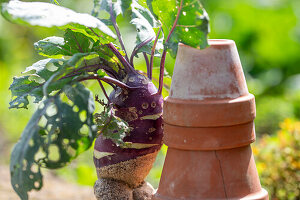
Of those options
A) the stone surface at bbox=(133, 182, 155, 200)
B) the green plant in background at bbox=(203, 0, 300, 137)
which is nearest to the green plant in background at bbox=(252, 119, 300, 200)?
the stone surface at bbox=(133, 182, 155, 200)

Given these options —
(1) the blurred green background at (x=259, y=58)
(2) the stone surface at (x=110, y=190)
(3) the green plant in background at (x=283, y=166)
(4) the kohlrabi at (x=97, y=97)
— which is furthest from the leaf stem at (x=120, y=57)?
(1) the blurred green background at (x=259, y=58)

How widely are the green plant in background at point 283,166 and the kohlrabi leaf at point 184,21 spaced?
1.75m

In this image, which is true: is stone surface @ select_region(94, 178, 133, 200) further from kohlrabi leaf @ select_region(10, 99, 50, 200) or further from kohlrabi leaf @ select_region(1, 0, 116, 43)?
kohlrabi leaf @ select_region(1, 0, 116, 43)

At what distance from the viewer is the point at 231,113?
1729 millimetres

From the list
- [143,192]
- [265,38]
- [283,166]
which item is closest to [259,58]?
[265,38]

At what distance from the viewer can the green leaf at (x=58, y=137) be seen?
1.60 metres

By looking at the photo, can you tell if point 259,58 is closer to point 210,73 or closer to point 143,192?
point 143,192

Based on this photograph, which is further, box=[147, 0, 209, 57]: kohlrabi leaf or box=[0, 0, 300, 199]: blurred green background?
box=[0, 0, 300, 199]: blurred green background

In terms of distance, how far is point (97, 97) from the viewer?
1.88 m

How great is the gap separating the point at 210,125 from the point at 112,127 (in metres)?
0.37

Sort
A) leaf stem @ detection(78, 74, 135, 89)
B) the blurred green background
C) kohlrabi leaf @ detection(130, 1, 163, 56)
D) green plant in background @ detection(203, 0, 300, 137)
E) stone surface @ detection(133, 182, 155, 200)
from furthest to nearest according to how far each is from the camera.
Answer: green plant in background @ detection(203, 0, 300, 137)
the blurred green background
stone surface @ detection(133, 182, 155, 200)
kohlrabi leaf @ detection(130, 1, 163, 56)
leaf stem @ detection(78, 74, 135, 89)

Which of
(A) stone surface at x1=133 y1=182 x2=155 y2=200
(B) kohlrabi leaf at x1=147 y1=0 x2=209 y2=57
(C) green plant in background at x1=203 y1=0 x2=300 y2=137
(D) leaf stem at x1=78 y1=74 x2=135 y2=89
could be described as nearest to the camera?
(B) kohlrabi leaf at x1=147 y1=0 x2=209 y2=57

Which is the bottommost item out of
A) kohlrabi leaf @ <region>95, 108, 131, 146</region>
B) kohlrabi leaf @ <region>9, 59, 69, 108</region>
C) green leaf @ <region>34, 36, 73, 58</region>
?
kohlrabi leaf @ <region>95, 108, 131, 146</region>

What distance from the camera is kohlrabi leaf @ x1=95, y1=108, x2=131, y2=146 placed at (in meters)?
1.79
